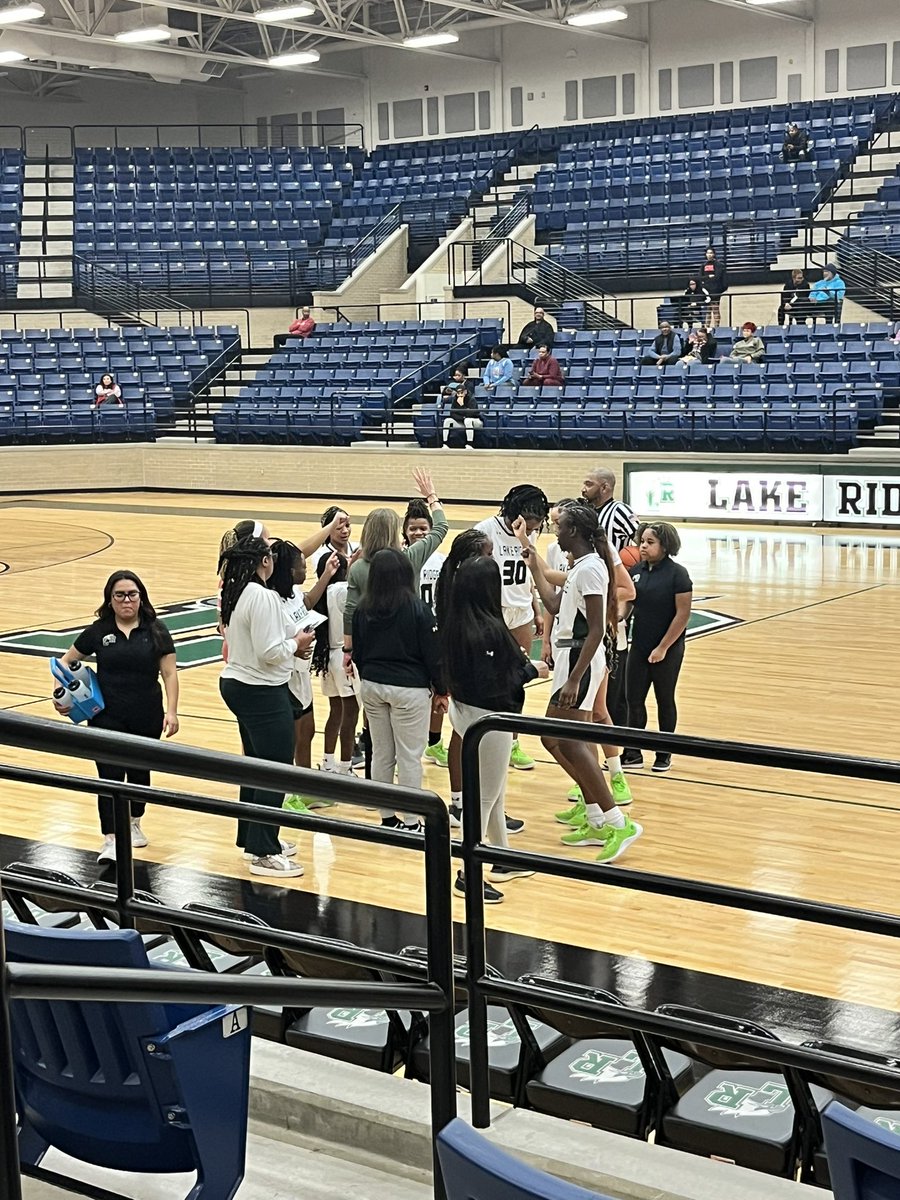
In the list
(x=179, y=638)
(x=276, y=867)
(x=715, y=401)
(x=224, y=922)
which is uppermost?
(x=715, y=401)

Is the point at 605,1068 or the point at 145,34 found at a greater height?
the point at 145,34

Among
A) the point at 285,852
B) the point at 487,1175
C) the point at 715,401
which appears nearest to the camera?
the point at 487,1175

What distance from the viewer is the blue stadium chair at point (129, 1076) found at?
278 centimetres

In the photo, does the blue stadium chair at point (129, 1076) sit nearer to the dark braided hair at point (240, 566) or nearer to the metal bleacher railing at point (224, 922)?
the metal bleacher railing at point (224, 922)

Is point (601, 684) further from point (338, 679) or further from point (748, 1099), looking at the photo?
point (748, 1099)

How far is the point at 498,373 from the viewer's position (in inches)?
938

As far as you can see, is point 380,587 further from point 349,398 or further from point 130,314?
point 130,314

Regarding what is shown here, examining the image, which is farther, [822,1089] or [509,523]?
[509,523]

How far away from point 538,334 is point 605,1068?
22.2 m

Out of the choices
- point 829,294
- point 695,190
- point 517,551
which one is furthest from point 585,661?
point 695,190

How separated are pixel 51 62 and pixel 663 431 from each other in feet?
74.0

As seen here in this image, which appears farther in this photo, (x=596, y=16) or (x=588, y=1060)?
(x=596, y=16)

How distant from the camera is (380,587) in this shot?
6.73 m

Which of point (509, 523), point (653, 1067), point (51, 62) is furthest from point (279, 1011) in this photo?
point (51, 62)
